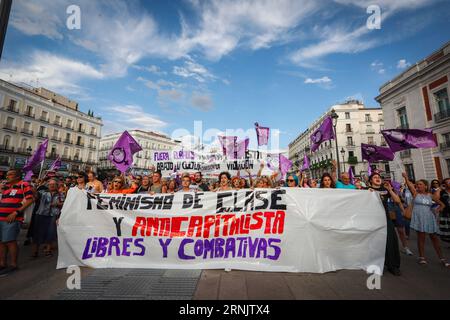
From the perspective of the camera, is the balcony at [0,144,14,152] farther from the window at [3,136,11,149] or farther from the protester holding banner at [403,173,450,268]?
the protester holding banner at [403,173,450,268]

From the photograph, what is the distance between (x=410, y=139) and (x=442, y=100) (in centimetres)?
2208

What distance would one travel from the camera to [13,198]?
3.90 m

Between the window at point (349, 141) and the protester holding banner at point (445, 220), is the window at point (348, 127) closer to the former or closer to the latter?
the window at point (349, 141)

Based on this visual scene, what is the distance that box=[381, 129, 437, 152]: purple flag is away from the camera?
5.45 m

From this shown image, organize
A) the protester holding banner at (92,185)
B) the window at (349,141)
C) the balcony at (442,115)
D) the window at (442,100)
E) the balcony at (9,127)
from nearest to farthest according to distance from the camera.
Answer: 1. the protester holding banner at (92,185)
2. the balcony at (442,115)
3. the window at (442,100)
4. the balcony at (9,127)
5. the window at (349,141)

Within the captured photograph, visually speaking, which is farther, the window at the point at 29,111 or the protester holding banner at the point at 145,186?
the window at the point at 29,111

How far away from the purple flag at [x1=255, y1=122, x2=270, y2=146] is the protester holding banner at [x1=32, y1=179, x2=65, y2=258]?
757cm

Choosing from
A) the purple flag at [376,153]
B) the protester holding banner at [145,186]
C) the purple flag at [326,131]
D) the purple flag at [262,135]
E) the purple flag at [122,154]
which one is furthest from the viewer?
the purple flag at [262,135]

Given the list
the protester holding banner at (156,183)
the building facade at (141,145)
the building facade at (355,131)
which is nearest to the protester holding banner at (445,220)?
the protester holding banner at (156,183)

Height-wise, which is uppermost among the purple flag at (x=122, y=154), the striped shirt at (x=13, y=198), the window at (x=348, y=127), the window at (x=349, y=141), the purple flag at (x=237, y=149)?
the window at (x=348, y=127)

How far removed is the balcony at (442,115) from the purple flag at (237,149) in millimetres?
22075

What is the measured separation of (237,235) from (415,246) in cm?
525

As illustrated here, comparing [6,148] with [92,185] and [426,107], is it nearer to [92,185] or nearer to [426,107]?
[92,185]

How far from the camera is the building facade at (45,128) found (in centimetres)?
3151
